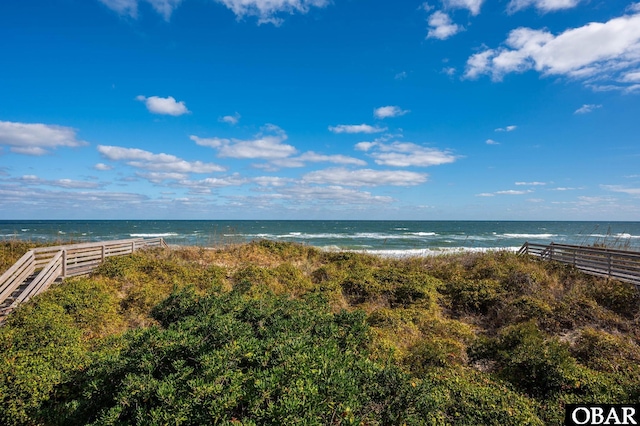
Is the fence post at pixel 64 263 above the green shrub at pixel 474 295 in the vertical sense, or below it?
above

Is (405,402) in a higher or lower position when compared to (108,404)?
higher

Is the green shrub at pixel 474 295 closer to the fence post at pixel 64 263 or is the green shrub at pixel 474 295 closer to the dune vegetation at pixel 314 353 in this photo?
the dune vegetation at pixel 314 353

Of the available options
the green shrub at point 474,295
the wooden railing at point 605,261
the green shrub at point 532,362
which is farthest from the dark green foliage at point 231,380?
the wooden railing at point 605,261

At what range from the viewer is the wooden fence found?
9.48 m

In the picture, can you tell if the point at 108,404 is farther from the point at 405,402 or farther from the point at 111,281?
the point at 111,281

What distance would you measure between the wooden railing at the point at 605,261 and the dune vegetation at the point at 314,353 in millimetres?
1370

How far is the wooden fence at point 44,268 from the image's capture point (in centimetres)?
948

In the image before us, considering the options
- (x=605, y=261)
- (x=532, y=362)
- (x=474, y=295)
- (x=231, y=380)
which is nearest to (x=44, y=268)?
(x=231, y=380)

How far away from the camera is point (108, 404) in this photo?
413cm

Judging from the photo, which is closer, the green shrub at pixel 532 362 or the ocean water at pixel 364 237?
the green shrub at pixel 532 362

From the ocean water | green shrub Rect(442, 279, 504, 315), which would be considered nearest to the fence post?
the ocean water

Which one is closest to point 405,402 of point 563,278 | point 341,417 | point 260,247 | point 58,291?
point 341,417

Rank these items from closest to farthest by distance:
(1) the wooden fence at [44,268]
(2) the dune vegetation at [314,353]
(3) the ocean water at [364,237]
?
(2) the dune vegetation at [314,353], (1) the wooden fence at [44,268], (3) the ocean water at [364,237]

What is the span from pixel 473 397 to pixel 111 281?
37.5ft
